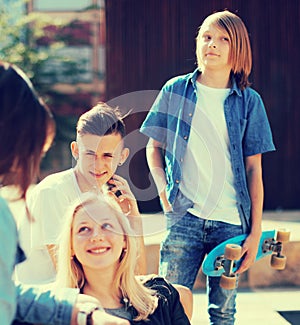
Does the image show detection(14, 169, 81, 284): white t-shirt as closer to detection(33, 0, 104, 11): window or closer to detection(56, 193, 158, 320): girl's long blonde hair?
detection(56, 193, 158, 320): girl's long blonde hair

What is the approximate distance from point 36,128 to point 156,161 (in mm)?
1405

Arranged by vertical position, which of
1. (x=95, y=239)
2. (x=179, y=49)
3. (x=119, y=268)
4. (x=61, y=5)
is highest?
(x=179, y=49)

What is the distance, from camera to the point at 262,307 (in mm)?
4348

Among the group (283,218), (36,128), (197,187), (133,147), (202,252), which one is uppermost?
(36,128)

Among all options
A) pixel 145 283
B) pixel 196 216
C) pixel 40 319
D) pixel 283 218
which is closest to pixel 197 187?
pixel 196 216

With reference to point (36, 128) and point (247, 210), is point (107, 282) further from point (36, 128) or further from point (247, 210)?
point (36, 128)

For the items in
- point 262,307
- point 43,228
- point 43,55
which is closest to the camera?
point 43,228

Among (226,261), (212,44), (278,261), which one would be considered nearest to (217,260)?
(226,261)

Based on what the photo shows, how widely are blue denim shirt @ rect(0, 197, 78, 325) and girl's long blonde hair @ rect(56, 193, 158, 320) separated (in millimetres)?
713

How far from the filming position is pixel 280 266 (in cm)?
303

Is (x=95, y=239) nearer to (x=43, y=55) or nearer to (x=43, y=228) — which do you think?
(x=43, y=228)

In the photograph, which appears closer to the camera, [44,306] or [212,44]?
[44,306]

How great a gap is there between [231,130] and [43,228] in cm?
78

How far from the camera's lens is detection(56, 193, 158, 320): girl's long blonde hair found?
235cm
